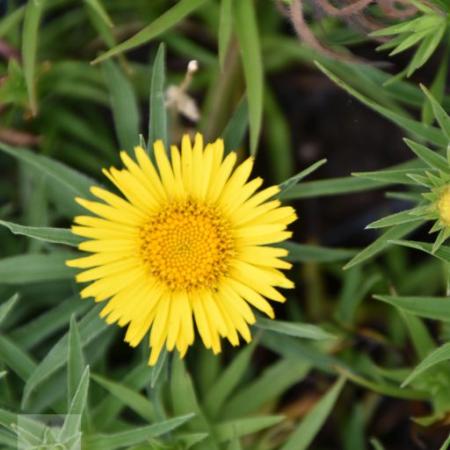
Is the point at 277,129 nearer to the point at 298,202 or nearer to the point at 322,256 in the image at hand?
the point at 298,202

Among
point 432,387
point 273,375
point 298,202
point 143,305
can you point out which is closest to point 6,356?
point 143,305

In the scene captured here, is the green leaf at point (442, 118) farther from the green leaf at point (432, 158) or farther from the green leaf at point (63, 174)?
the green leaf at point (63, 174)

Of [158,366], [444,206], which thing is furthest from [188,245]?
[444,206]

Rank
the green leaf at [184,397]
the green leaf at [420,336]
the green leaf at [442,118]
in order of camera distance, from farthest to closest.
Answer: the green leaf at [420,336], the green leaf at [184,397], the green leaf at [442,118]

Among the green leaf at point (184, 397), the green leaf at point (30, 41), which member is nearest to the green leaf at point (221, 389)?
the green leaf at point (184, 397)

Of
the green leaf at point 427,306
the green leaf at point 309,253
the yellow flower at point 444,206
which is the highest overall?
the yellow flower at point 444,206

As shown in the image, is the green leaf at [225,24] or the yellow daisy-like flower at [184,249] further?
the green leaf at [225,24]
